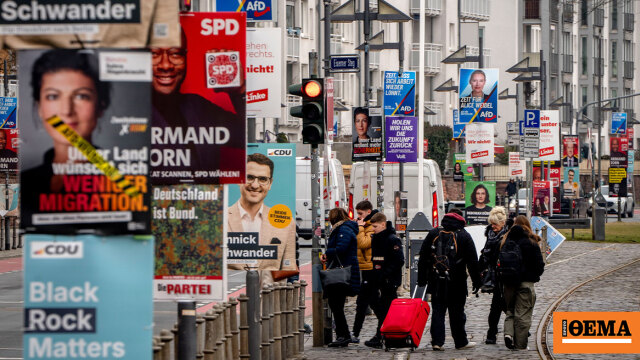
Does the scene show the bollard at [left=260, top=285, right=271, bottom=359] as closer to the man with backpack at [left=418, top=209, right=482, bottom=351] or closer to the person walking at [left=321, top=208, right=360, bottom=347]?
the person walking at [left=321, top=208, right=360, bottom=347]

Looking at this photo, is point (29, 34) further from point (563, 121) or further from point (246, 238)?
point (563, 121)

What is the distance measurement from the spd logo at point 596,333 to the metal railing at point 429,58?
6054 centimetres

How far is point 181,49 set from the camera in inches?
362

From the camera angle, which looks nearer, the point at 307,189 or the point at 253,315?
the point at 253,315

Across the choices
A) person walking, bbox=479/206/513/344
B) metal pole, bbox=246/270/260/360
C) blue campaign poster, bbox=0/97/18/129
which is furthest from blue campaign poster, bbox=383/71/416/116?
metal pole, bbox=246/270/260/360

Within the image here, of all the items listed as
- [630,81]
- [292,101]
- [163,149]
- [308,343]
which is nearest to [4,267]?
[308,343]

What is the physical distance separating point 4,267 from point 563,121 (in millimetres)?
69907

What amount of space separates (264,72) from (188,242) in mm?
5698

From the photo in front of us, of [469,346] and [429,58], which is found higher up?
[429,58]


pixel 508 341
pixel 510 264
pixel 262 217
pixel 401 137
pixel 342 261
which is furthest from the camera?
pixel 401 137

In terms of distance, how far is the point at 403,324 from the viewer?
1611 centimetres

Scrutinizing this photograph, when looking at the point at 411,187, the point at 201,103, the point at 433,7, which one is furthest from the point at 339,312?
the point at 433,7

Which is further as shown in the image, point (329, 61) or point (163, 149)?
point (329, 61)

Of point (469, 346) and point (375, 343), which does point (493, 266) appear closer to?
point (469, 346)
